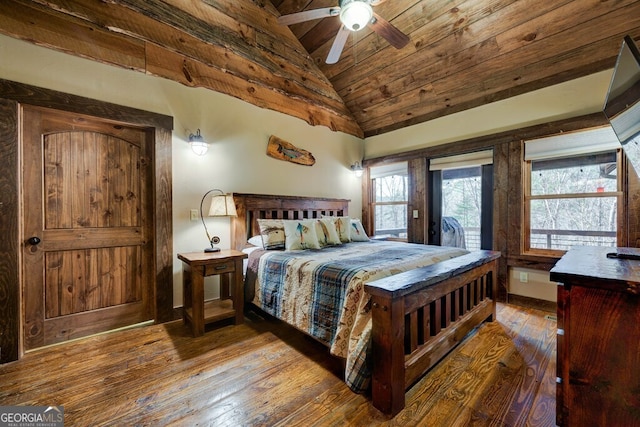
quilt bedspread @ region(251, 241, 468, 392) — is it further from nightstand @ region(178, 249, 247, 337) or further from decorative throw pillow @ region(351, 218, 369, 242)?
decorative throw pillow @ region(351, 218, 369, 242)

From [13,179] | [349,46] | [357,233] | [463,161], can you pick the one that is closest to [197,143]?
[13,179]

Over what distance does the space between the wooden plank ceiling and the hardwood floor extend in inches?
100.0

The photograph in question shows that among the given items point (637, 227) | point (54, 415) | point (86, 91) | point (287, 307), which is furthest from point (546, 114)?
point (54, 415)

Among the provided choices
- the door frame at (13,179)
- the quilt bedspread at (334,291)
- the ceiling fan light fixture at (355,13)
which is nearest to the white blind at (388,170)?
the quilt bedspread at (334,291)

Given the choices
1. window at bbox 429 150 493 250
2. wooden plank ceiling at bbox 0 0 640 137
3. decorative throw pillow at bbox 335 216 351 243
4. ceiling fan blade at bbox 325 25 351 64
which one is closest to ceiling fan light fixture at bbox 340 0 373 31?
ceiling fan blade at bbox 325 25 351 64

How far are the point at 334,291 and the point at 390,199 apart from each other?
10.0ft

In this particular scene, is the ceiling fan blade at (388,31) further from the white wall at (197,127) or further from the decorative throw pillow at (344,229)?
the decorative throw pillow at (344,229)

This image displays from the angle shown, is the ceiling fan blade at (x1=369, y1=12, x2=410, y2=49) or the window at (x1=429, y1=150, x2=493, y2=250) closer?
the ceiling fan blade at (x1=369, y1=12, x2=410, y2=49)

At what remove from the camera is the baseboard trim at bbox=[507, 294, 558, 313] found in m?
2.89

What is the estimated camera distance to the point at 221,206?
8.81ft

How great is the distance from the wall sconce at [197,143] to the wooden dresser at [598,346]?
3.03 metres

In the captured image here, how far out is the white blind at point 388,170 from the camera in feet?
13.9

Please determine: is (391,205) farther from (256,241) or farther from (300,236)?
(256,241)

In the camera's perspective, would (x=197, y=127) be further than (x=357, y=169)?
No
